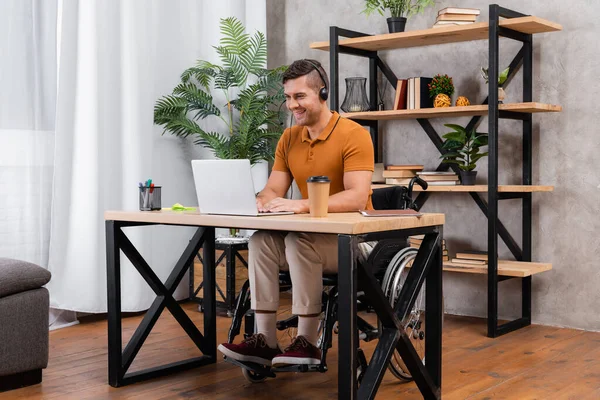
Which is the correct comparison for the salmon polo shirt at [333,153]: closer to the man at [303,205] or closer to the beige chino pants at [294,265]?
the man at [303,205]

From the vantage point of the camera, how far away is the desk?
7.14 ft

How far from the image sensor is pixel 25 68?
3.90 meters

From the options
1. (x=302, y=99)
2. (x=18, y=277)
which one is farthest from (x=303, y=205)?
(x=18, y=277)

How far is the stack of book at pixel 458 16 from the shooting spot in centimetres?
401

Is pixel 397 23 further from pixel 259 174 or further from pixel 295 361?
pixel 295 361

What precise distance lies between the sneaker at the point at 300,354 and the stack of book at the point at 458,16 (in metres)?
2.14

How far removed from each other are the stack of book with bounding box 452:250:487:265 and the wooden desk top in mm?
1460

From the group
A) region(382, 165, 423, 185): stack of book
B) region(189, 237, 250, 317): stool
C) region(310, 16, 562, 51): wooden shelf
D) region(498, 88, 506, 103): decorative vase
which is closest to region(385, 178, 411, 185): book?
region(382, 165, 423, 185): stack of book

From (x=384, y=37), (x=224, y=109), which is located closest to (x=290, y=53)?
(x=224, y=109)

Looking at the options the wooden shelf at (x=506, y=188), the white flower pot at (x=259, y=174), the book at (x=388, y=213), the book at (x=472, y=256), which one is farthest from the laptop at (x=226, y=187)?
the white flower pot at (x=259, y=174)

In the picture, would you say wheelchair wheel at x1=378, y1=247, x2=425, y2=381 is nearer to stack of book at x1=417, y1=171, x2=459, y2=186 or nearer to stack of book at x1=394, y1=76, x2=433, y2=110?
stack of book at x1=417, y1=171, x2=459, y2=186

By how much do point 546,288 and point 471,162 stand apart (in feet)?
2.59

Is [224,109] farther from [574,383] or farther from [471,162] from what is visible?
[574,383]

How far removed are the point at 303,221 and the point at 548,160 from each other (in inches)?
90.0
